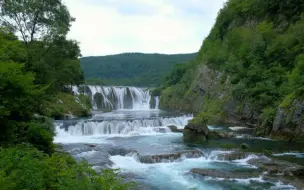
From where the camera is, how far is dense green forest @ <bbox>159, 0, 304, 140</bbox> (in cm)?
Answer: 2250

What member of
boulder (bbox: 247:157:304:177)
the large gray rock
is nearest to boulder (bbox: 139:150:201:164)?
boulder (bbox: 247:157:304:177)

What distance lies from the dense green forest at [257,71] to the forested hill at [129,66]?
72281mm

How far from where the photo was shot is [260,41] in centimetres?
3153

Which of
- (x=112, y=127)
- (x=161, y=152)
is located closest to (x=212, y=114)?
(x=112, y=127)

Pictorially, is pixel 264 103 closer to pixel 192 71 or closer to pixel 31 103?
pixel 31 103

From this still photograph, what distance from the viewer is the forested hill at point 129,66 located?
122 m

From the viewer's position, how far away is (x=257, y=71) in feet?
94.3

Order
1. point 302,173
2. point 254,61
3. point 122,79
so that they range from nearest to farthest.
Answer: point 302,173 < point 254,61 < point 122,79

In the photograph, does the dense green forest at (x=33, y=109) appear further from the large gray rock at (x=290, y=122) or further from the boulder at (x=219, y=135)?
the large gray rock at (x=290, y=122)

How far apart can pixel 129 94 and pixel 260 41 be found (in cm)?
3252

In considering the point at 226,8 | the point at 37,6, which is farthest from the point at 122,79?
the point at 37,6

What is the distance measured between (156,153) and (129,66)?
391ft

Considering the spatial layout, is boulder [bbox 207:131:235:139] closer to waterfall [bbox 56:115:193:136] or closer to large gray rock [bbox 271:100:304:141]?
large gray rock [bbox 271:100:304:141]

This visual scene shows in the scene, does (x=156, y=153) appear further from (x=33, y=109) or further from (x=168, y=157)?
(x=33, y=109)
